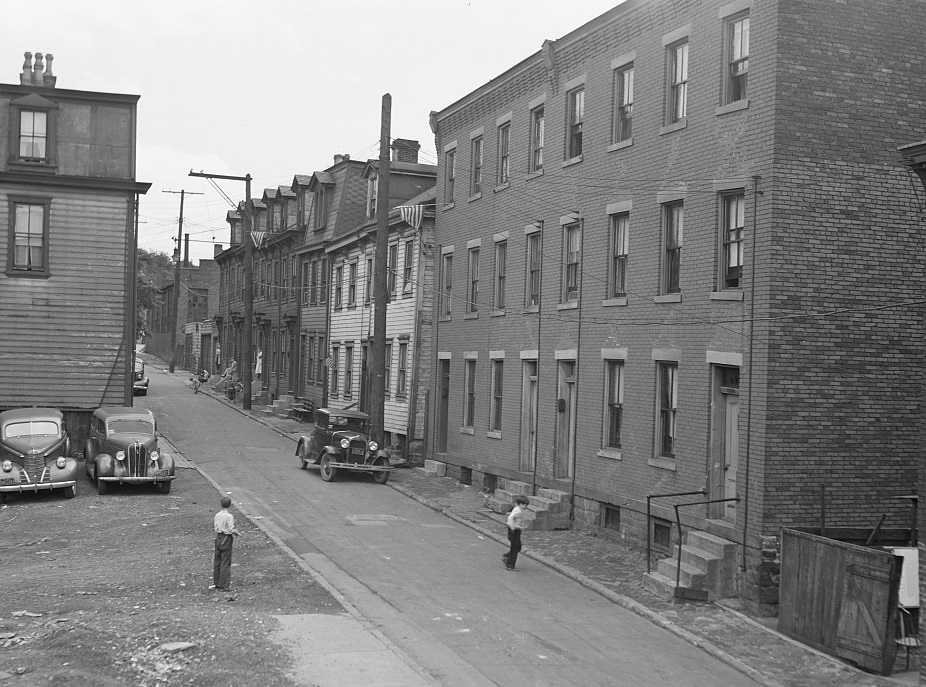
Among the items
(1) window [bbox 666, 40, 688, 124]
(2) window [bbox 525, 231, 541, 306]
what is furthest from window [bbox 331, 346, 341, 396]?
(1) window [bbox 666, 40, 688, 124]

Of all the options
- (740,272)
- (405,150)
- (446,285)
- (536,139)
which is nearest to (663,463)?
(740,272)

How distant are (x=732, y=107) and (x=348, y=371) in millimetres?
25671

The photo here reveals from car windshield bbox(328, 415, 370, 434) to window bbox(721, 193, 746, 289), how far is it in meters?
14.1

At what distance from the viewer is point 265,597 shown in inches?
616

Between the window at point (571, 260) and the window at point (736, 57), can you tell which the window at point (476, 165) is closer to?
the window at point (571, 260)

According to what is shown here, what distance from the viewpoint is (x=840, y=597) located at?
46.7ft

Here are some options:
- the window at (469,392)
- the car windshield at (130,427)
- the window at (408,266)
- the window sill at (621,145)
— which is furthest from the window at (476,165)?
the car windshield at (130,427)

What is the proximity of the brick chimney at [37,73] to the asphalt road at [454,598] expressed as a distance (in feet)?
45.0

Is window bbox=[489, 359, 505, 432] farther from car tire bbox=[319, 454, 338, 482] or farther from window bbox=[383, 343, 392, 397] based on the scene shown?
window bbox=[383, 343, 392, 397]

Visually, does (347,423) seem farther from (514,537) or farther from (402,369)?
(514,537)

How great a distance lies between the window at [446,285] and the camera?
103 feet

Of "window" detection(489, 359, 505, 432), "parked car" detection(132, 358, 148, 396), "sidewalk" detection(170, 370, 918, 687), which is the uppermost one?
"window" detection(489, 359, 505, 432)

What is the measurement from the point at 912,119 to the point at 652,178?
4.94m

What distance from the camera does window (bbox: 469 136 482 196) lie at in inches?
1163
